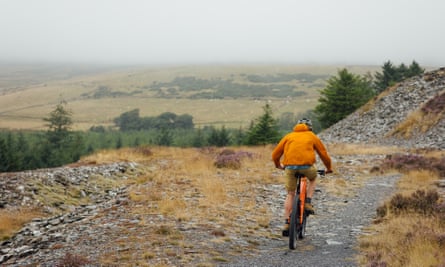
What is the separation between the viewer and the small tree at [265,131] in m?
54.9

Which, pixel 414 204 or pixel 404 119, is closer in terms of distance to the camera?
pixel 414 204

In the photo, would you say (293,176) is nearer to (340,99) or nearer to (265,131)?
(265,131)

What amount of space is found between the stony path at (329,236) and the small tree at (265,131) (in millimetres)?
Answer: 38084

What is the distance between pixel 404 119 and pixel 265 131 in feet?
62.7

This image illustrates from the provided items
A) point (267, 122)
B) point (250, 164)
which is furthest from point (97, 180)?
point (267, 122)

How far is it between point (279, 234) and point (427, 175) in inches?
425

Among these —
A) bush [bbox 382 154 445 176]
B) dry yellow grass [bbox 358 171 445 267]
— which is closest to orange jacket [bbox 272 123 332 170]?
dry yellow grass [bbox 358 171 445 267]

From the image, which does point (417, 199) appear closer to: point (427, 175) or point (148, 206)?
point (427, 175)

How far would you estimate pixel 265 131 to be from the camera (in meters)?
55.8

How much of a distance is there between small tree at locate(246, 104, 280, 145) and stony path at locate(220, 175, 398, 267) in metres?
38.1

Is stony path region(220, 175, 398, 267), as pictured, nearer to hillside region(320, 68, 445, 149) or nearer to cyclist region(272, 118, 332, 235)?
cyclist region(272, 118, 332, 235)

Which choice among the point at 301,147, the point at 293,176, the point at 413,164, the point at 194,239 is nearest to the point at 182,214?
the point at 194,239

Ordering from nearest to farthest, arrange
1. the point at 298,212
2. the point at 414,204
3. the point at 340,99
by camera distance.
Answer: the point at 298,212, the point at 414,204, the point at 340,99

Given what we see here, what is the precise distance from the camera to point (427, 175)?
17.9 metres
